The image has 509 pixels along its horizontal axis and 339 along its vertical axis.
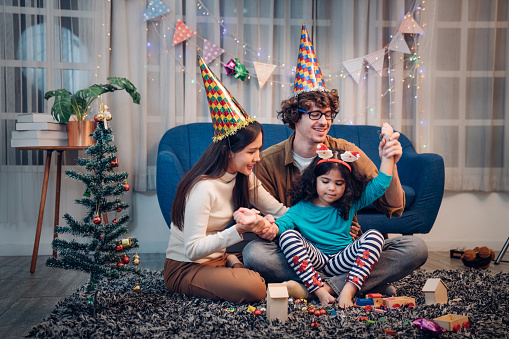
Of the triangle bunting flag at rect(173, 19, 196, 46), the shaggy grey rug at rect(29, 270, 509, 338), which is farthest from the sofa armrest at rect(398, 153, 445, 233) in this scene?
the triangle bunting flag at rect(173, 19, 196, 46)

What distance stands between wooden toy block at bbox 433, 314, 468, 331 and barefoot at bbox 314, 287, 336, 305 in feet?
1.42

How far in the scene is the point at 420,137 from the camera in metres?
3.45

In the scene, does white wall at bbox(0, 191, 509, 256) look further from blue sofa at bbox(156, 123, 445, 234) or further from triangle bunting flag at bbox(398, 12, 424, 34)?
triangle bunting flag at bbox(398, 12, 424, 34)

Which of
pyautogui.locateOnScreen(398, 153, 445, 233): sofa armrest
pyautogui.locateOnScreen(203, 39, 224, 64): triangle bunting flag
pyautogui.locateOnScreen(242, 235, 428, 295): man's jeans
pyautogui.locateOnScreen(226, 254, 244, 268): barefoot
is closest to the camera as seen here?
pyautogui.locateOnScreen(242, 235, 428, 295): man's jeans

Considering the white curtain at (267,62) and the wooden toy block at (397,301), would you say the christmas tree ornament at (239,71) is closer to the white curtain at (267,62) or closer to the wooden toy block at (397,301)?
the white curtain at (267,62)

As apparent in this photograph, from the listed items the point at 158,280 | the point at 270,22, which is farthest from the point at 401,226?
the point at 270,22

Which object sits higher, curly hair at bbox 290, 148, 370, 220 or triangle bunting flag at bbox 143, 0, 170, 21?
triangle bunting flag at bbox 143, 0, 170, 21

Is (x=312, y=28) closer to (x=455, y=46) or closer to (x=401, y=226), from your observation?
(x=455, y=46)

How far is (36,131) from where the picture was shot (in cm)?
280

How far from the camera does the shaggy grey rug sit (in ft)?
4.70

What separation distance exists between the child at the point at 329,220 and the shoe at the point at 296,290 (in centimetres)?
3

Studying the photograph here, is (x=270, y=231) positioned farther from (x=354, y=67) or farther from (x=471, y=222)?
(x=471, y=222)

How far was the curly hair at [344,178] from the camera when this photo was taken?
1974 mm

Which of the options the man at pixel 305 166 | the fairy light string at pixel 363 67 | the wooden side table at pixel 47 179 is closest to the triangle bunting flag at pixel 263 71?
the fairy light string at pixel 363 67
